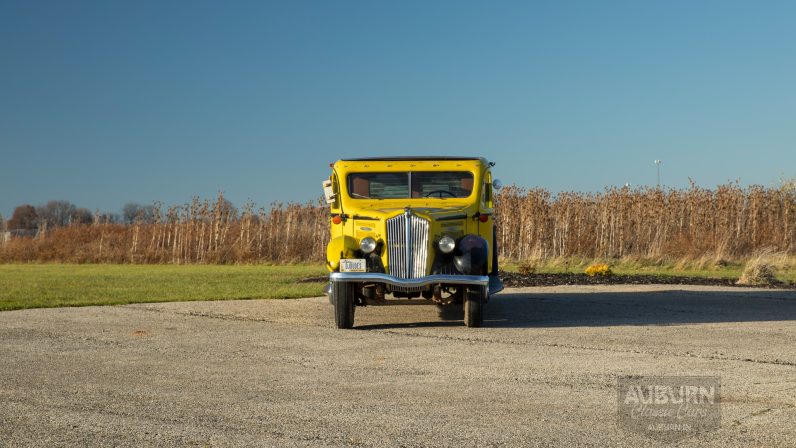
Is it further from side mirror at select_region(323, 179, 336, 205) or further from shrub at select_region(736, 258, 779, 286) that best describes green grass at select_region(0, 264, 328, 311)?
shrub at select_region(736, 258, 779, 286)

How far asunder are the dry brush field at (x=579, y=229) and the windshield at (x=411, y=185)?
16.4 meters

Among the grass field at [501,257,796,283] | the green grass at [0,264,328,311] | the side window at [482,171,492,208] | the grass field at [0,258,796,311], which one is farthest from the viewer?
the grass field at [501,257,796,283]

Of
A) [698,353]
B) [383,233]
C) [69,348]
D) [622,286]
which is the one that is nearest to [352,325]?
[383,233]

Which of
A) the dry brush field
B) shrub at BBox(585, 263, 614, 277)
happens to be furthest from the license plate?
the dry brush field

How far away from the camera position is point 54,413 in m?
6.79

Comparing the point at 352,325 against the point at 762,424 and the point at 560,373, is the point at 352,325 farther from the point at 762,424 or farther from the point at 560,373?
the point at 762,424

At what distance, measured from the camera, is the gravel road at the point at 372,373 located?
623 centimetres

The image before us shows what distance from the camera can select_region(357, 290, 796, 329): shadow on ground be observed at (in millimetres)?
13391

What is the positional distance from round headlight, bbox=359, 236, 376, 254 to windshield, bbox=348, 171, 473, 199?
1.30 meters

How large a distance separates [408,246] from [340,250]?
90 centimetres

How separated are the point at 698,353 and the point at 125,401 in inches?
236

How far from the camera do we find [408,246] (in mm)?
12164

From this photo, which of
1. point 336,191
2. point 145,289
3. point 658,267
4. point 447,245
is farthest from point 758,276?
point 145,289

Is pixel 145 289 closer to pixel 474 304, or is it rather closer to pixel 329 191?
pixel 329 191
